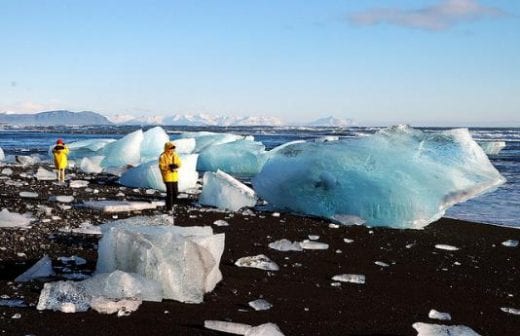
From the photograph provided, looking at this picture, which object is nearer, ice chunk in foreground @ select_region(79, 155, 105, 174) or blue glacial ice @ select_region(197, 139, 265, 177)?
ice chunk in foreground @ select_region(79, 155, 105, 174)

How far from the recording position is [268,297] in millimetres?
4215

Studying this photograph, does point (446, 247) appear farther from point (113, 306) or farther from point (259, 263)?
point (113, 306)

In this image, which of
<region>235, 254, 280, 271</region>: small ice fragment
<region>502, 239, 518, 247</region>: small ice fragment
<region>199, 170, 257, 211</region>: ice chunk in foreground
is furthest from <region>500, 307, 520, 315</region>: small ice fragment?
<region>199, 170, 257, 211</region>: ice chunk in foreground

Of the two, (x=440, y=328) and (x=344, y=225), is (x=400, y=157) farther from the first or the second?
(x=440, y=328)

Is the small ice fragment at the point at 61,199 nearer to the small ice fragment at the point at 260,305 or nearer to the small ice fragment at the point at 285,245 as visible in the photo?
the small ice fragment at the point at 285,245

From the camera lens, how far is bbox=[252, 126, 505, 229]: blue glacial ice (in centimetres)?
807

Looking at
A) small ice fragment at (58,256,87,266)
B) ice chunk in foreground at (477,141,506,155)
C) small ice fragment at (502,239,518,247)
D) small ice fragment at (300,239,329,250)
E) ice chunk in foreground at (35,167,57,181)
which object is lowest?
ice chunk in foreground at (477,141,506,155)

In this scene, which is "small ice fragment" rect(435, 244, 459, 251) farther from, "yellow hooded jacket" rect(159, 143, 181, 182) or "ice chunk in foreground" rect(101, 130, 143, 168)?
"ice chunk in foreground" rect(101, 130, 143, 168)

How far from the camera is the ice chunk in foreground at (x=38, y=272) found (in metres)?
4.12

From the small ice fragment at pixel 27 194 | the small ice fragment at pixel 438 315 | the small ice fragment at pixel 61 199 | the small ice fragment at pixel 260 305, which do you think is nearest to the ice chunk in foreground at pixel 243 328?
the small ice fragment at pixel 260 305

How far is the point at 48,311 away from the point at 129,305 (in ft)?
1.59

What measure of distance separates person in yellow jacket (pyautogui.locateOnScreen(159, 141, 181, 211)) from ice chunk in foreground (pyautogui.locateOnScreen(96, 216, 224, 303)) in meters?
Result: 4.10

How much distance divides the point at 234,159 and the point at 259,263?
42.4ft

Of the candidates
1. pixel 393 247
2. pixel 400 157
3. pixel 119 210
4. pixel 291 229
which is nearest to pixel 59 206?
pixel 119 210
